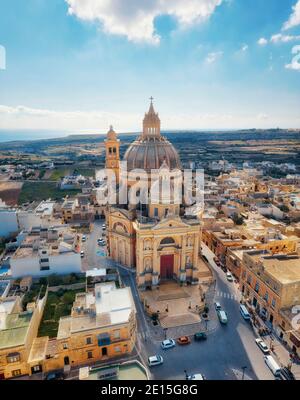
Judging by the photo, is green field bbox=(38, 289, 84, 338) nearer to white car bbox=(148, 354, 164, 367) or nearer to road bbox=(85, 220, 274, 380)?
road bbox=(85, 220, 274, 380)

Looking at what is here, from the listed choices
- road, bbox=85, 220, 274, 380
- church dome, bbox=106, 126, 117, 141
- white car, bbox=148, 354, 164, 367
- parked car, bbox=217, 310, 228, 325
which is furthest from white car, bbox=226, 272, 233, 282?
church dome, bbox=106, 126, 117, 141

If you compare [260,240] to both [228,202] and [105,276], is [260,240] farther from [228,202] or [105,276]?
[105,276]

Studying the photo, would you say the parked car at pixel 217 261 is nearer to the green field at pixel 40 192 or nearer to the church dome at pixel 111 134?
the church dome at pixel 111 134

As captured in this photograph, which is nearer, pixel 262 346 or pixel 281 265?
pixel 262 346

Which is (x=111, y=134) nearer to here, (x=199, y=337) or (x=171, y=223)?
(x=171, y=223)

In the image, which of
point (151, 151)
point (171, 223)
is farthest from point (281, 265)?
point (151, 151)

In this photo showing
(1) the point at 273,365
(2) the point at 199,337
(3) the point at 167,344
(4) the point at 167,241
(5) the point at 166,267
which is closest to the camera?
(1) the point at 273,365

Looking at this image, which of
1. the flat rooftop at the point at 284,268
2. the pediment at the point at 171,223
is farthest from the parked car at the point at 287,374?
the pediment at the point at 171,223

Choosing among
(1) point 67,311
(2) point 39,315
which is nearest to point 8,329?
(2) point 39,315
